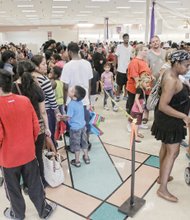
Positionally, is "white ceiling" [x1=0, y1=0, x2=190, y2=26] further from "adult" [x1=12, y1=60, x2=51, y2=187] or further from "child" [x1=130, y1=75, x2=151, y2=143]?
"adult" [x1=12, y1=60, x2=51, y2=187]

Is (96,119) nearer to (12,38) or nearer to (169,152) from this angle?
(169,152)

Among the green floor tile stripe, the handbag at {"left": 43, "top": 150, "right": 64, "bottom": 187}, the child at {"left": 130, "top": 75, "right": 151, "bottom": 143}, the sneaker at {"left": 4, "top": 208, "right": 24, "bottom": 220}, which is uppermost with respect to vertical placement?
the child at {"left": 130, "top": 75, "right": 151, "bottom": 143}

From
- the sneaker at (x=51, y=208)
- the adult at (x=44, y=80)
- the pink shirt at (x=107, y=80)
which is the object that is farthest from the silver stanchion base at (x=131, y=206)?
the pink shirt at (x=107, y=80)

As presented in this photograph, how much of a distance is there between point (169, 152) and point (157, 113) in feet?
1.22

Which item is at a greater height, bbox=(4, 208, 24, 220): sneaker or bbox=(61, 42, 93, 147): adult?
bbox=(61, 42, 93, 147): adult

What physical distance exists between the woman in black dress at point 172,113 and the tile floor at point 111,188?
16 cm

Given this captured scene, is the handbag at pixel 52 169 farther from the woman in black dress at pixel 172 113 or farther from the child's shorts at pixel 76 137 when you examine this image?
the woman in black dress at pixel 172 113

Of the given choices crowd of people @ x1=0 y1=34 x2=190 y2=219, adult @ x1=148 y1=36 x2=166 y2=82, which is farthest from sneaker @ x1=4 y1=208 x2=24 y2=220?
adult @ x1=148 y1=36 x2=166 y2=82

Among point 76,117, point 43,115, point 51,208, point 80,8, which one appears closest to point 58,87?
point 76,117

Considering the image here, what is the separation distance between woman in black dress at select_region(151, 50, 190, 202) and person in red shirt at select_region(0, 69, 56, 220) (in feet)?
3.43

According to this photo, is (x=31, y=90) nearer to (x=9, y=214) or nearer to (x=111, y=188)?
(x=9, y=214)

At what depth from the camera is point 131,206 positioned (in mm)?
2195

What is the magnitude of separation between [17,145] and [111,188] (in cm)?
119

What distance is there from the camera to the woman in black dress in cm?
197
